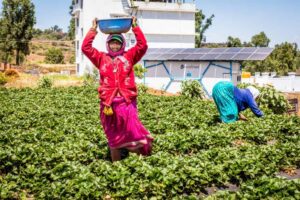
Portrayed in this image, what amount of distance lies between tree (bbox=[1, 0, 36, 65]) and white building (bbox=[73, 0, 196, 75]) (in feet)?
19.9

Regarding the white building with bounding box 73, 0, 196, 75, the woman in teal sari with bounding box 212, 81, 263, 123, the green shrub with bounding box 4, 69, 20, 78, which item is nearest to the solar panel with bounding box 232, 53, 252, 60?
the white building with bounding box 73, 0, 196, 75

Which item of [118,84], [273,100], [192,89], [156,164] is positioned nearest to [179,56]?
[192,89]

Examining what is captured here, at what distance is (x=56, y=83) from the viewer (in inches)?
1142

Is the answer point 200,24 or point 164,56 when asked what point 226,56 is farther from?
point 200,24

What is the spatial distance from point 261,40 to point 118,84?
4430 centimetres

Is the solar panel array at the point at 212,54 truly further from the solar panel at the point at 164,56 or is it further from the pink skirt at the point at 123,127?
the pink skirt at the point at 123,127

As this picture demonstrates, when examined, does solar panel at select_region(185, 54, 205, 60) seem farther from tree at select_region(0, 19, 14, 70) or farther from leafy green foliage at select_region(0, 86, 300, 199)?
tree at select_region(0, 19, 14, 70)

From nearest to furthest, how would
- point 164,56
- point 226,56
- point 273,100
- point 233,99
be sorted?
1. point 233,99
2. point 273,100
3. point 226,56
4. point 164,56

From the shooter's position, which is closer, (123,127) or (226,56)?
(123,127)

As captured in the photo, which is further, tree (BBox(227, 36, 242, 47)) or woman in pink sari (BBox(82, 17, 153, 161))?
tree (BBox(227, 36, 242, 47))

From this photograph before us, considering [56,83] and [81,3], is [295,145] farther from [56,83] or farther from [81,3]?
[81,3]

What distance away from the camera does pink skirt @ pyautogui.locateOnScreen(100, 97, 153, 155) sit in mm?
5754

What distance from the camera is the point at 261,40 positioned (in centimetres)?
4716

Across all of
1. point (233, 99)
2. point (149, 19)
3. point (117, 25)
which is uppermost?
point (149, 19)
